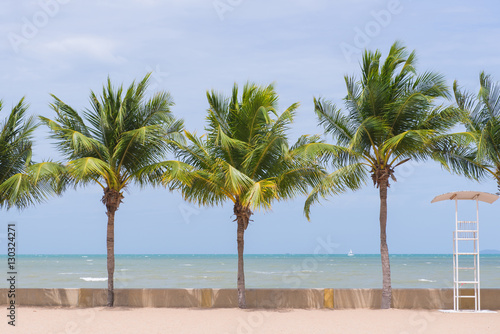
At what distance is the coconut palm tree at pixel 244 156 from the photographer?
14148 mm

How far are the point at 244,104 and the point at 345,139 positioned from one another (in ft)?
8.88

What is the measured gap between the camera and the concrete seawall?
47.1ft

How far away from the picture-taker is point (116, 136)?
14875mm

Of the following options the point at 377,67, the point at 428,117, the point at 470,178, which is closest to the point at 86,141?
the point at 377,67

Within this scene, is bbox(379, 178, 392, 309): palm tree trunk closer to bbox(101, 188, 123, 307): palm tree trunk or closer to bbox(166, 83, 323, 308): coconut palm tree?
bbox(166, 83, 323, 308): coconut palm tree

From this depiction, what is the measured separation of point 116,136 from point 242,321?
5685mm

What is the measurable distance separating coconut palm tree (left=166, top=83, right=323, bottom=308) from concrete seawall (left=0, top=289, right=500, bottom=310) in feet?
2.48

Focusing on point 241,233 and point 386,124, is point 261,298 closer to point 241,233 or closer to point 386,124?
point 241,233

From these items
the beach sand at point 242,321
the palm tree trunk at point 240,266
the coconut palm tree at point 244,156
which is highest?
the coconut palm tree at point 244,156

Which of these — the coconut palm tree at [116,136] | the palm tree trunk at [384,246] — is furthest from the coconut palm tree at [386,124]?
the coconut palm tree at [116,136]

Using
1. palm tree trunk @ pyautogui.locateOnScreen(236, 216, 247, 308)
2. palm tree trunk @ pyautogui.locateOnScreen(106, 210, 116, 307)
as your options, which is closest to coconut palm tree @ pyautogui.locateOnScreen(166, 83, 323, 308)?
palm tree trunk @ pyautogui.locateOnScreen(236, 216, 247, 308)

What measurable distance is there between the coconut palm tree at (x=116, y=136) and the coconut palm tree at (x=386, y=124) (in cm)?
411

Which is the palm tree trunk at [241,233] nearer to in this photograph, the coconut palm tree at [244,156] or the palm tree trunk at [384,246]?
the coconut palm tree at [244,156]

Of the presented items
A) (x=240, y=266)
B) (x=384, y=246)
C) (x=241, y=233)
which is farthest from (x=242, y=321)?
(x=384, y=246)
